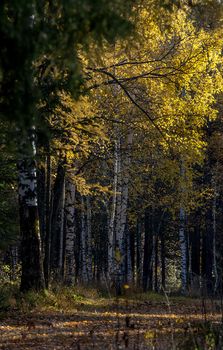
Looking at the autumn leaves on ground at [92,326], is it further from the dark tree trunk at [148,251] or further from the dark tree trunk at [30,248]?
the dark tree trunk at [148,251]

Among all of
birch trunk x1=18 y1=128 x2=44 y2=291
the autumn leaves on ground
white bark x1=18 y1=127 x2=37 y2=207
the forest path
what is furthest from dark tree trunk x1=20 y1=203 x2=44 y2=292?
the forest path

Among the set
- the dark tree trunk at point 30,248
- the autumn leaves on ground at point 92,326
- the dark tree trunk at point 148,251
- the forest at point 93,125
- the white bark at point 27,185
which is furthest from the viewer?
the dark tree trunk at point 148,251

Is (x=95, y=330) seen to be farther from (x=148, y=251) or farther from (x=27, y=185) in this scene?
(x=148, y=251)

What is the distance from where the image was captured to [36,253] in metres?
11.6

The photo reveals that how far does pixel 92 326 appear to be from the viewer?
9000 mm

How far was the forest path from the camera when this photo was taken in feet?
21.1

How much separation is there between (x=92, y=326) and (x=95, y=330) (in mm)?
639

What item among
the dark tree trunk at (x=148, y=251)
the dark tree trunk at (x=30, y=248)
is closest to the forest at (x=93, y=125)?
the dark tree trunk at (x=30, y=248)

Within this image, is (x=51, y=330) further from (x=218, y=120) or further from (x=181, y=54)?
(x=218, y=120)

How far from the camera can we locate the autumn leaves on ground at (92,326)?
20.6 ft

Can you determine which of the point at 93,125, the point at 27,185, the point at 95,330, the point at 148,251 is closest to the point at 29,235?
the point at 27,185

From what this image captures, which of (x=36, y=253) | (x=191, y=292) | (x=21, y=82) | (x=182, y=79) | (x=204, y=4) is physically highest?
(x=182, y=79)

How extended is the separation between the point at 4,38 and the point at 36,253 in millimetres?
8420

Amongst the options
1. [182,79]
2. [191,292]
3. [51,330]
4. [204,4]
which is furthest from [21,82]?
[191,292]
